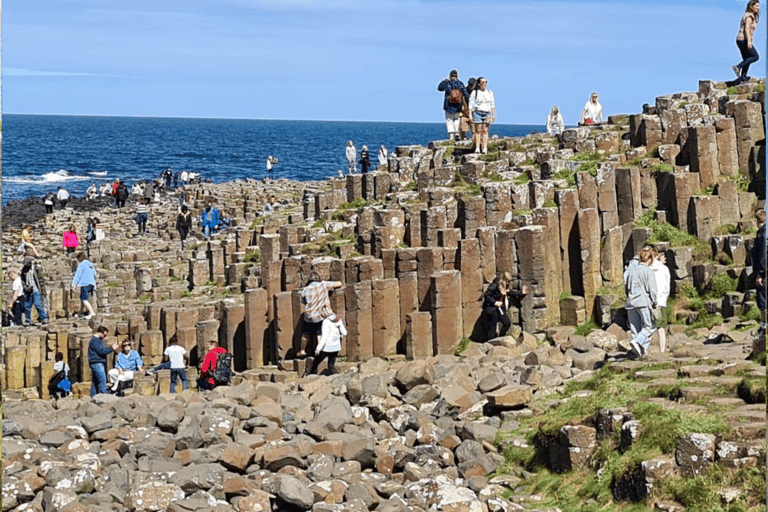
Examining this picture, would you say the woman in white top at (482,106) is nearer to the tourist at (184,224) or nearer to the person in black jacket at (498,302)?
the person in black jacket at (498,302)

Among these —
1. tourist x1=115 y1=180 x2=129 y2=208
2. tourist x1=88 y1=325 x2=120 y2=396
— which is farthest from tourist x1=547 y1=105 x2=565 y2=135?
tourist x1=115 y1=180 x2=129 y2=208

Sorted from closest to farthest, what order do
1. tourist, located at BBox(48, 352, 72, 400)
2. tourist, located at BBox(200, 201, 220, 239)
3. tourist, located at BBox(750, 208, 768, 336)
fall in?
1. tourist, located at BBox(750, 208, 768, 336)
2. tourist, located at BBox(48, 352, 72, 400)
3. tourist, located at BBox(200, 201, 220, 239)

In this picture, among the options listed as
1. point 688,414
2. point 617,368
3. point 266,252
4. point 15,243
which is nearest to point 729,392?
point 688,414

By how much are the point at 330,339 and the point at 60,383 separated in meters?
5.91

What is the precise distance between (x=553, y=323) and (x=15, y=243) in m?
33.9

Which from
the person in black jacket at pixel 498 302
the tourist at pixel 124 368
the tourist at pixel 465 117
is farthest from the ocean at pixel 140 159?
the person in black jacket at pixel 498 302

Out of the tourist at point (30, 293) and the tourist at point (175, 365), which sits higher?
the tourist at point (30, 293)

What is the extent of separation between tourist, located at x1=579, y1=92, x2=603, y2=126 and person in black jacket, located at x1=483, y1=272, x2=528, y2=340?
451 inches

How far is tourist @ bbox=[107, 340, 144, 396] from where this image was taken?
2347 centimetres

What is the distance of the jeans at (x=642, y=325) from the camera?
1794cm

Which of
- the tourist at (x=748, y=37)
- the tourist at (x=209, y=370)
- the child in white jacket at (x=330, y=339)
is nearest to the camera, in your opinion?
the tourist at (x=209, y=370)

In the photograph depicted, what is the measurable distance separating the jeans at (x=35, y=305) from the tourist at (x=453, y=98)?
1179cm

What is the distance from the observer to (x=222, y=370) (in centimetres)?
2288

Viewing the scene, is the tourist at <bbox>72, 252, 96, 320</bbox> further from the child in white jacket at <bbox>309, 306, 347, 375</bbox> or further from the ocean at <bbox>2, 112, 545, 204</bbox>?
the ocean at <bbox>2, 112, 545, 204</bbox>
